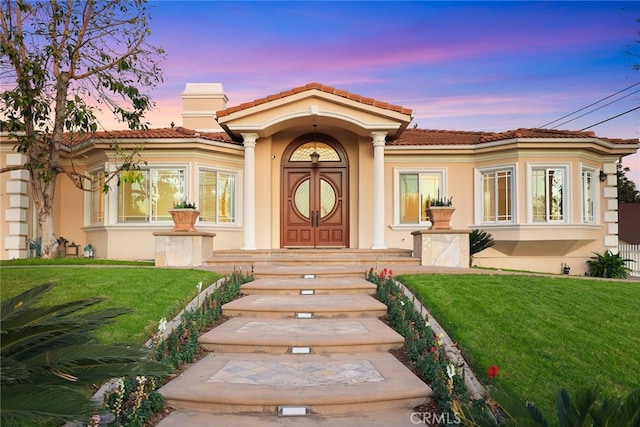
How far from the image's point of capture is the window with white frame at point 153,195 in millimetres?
14688

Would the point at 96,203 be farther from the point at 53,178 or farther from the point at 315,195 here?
the point at 315,195

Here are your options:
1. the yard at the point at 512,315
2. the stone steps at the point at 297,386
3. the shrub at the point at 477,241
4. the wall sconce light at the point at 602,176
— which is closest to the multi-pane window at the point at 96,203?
the yard at the point at 512,315

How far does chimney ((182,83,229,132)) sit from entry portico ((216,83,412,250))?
252 inches

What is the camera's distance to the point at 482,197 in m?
15.6

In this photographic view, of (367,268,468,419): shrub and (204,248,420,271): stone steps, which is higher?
(204,248,420,271): stone steps

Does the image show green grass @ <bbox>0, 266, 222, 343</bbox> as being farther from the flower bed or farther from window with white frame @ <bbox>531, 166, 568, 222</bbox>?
window with white frame @ <bbox>531, 166, 568, 222</bbox>

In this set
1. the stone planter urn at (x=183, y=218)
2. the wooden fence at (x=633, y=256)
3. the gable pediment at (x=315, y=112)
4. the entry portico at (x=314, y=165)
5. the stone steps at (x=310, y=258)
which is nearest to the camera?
the stone planter urn at (x=183, y=218)

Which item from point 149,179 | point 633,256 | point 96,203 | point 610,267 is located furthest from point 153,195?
point 633,256

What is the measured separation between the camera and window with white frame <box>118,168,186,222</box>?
1469 cm

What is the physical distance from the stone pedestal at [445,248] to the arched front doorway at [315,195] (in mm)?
4088

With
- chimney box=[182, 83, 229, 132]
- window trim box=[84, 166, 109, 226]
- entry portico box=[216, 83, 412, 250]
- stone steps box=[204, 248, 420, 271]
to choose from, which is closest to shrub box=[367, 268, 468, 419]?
stone steps box=[204, 248, 420, 271]

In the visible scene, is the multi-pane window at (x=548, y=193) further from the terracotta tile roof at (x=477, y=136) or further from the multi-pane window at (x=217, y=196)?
the multi-pane window at (x=217, y=196)

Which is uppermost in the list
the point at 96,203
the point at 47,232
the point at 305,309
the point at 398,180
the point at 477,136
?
the point at 477,136

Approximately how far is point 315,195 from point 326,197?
0.35 m
